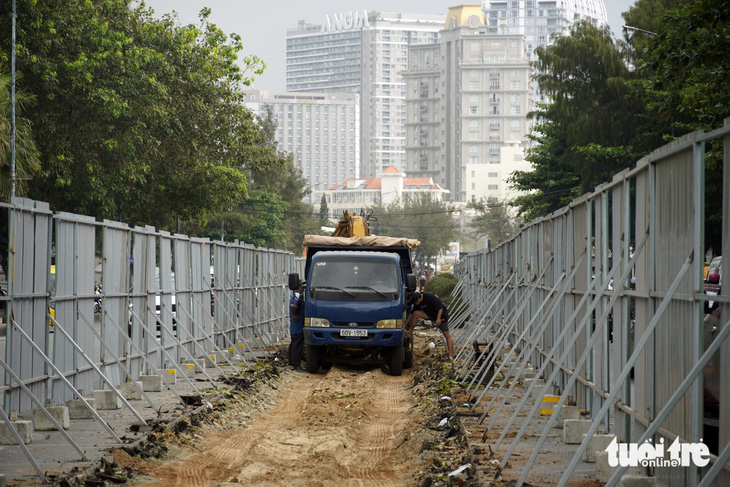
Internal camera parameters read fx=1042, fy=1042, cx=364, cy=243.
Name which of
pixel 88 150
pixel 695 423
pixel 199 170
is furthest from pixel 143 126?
pixel 695 423

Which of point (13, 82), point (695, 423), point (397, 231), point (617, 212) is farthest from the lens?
point (397, 231)

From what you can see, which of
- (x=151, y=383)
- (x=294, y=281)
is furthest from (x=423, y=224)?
(x=151, y=383)

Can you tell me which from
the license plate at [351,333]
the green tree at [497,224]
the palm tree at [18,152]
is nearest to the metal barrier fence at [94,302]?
the license plate at [351,333]

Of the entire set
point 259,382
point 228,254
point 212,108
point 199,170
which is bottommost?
point 259,382

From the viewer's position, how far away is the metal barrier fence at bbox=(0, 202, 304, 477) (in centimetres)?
1153

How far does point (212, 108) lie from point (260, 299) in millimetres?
12361

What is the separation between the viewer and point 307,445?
36.8 ft

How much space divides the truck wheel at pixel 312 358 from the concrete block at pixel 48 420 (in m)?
9.11

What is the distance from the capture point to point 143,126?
33.3 metres

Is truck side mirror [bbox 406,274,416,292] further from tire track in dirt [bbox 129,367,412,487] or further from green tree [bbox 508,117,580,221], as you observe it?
green tree [bbox 508,117,580,221]

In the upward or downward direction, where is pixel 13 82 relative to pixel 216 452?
upward

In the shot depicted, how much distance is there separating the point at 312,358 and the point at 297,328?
1.30 metres

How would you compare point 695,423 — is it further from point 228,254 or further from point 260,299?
point 260,299

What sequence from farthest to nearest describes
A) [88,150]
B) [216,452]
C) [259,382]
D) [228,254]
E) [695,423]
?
[88,150]
[228,254]
[259,382]
[216,452]
[695,423]
